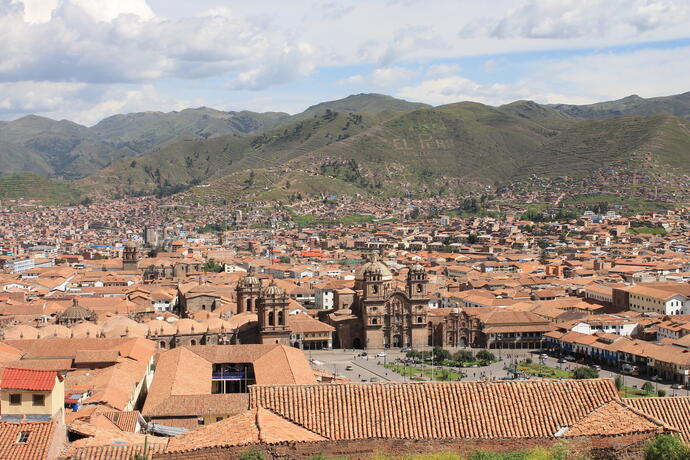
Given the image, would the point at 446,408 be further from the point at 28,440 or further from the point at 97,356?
the point at 97,356

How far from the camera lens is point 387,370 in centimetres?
5044

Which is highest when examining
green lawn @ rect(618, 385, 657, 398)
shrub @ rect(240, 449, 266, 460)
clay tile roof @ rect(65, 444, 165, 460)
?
shrub @ rect(240, 449, 266, 460)

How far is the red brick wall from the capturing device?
18078mm

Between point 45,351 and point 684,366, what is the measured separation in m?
33.9

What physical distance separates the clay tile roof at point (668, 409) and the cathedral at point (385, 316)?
36.2 metres

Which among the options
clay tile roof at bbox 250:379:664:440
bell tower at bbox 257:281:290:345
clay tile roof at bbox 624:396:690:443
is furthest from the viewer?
bell tower at bbox 257:281:290:345

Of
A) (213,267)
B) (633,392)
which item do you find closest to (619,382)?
(633,392)

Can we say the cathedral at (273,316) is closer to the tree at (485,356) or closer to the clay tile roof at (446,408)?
the tree at (485,356)

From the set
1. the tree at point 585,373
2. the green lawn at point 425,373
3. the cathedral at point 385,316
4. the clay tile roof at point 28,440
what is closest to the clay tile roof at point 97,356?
the green lawn at point 425,373

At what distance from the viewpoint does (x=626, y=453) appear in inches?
720

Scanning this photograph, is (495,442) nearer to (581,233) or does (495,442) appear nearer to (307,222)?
(581,233)

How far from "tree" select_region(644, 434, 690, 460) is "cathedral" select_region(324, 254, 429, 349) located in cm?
4074

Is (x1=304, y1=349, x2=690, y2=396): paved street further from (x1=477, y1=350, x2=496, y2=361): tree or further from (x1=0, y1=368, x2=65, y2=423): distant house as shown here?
(x1=0, y1=368, x2=65, y2=423): distant house

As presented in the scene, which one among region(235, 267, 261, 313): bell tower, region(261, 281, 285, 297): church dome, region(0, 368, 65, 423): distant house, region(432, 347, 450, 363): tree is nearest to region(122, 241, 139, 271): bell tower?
region(235, 267, 261, 313): bell tower
